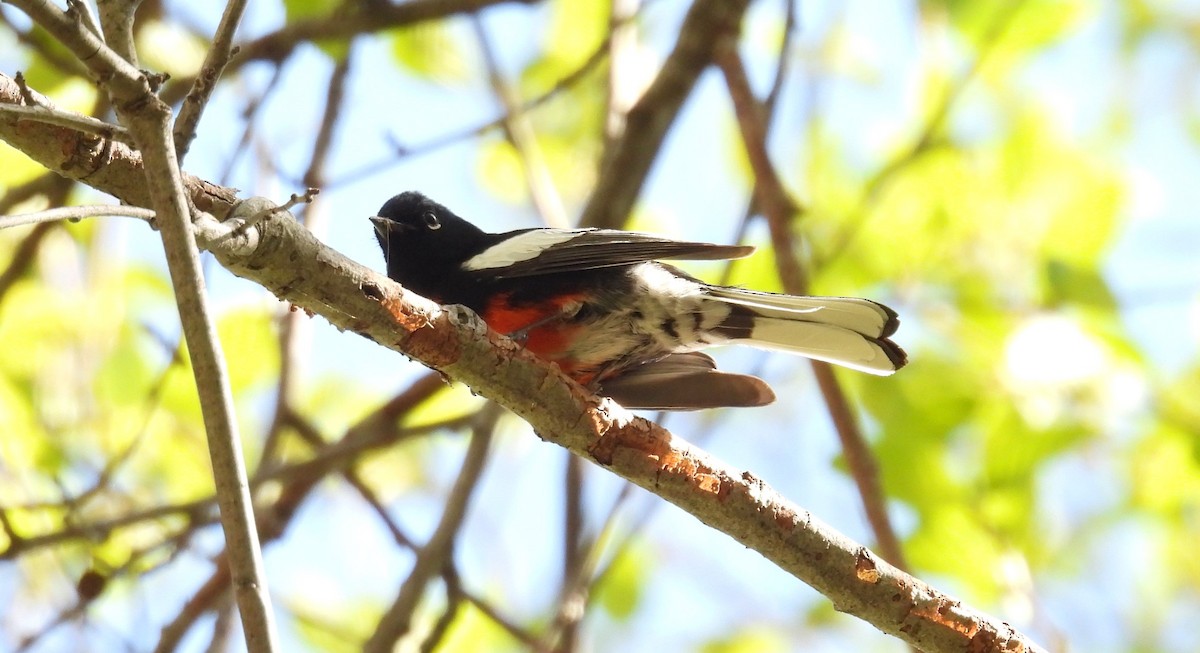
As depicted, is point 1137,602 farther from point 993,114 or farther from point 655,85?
point 655,85

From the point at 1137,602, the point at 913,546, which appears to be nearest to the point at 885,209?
the point at 913,546

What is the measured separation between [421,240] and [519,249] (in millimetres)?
651

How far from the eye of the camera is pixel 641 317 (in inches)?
149

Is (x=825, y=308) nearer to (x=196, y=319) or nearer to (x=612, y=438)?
(x=612, y=438)

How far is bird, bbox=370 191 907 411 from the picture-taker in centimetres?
359

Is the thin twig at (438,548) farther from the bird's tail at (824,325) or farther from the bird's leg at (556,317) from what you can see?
the bird's tail at (824,325)

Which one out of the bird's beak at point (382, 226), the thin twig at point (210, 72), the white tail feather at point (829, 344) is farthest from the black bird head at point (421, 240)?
the thin twig at point (210, 72)

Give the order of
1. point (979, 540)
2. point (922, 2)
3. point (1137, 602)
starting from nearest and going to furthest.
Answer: point (979, 540), point (922, 2), point (1137, 602)

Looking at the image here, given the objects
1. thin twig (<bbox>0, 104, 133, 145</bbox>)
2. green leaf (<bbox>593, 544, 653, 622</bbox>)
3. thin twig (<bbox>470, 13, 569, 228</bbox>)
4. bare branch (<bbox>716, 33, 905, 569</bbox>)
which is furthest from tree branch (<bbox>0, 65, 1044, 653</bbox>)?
green leaf (<bbox>593, 544, 653, 622</bbox>)

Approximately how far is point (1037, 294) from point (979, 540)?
100 centimetres

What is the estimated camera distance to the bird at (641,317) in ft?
11.8

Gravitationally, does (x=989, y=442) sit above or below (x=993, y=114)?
below

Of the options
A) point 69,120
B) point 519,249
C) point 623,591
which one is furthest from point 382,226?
point 69,120

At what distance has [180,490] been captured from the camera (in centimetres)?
500
